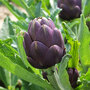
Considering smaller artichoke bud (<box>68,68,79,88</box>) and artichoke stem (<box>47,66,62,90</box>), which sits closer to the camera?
artichoke stem (<box>47,66,62,90</box>)

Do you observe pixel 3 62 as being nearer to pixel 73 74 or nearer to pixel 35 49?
pixel 35 49

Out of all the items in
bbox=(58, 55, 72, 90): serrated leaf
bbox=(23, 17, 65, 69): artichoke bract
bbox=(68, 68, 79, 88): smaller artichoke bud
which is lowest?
bbox=(68, 68, 79, 88): smaller artichoke bud

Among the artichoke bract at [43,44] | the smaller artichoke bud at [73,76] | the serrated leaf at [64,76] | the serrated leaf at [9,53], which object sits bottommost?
the smaller artichoke bud at [73,76]

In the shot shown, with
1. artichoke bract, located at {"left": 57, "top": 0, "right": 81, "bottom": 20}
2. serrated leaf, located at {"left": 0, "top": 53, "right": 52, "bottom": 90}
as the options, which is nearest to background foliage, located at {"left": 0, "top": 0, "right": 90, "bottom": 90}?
serrated leaf, located at {"left": 0, "top": 53, "right": 52, "bottom": 90}

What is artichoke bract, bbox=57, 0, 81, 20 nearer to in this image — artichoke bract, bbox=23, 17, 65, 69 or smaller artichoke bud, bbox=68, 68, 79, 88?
smaller artichoke bud, bbox=68, 68, 79, 88

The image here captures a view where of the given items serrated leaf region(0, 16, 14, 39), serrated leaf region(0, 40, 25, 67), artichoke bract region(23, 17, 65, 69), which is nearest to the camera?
artichoke bract region(23, 17, 65, 69)

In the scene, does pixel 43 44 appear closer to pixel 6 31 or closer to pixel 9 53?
pixel 9 53

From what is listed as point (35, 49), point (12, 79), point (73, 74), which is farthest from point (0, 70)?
point (35, 49)

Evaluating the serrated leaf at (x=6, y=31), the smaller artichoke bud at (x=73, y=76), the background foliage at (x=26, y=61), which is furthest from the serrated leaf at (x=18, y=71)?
the serrated leaf at (x=6, y=31)

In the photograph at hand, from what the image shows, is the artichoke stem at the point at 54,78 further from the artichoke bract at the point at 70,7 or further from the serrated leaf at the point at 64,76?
the artichoke bract at the point at 70,7
